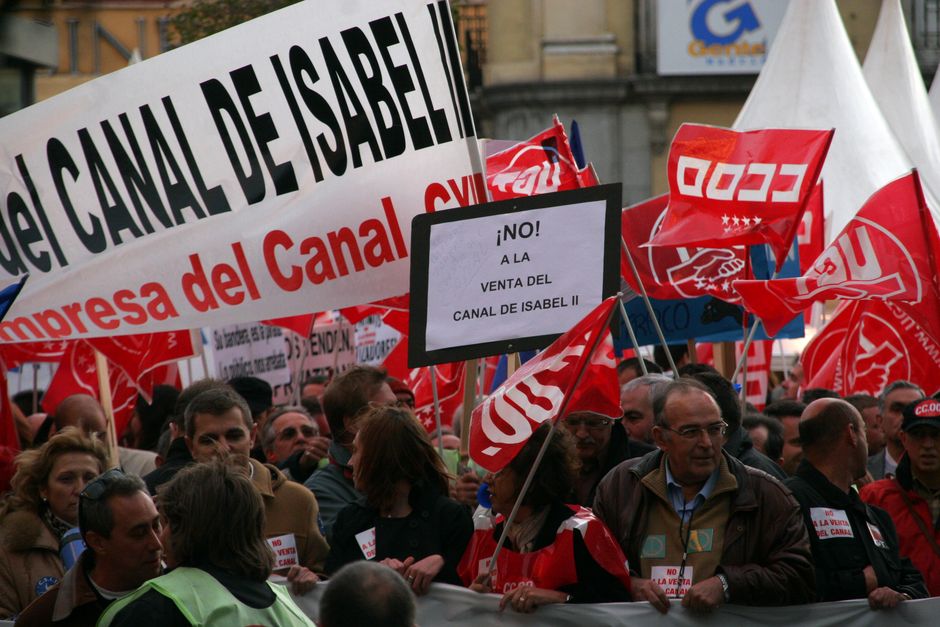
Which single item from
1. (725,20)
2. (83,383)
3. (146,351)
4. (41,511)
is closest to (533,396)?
(41,511)

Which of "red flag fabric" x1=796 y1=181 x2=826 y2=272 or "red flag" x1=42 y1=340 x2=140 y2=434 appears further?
"red flag" x1=42 y1=340 x2=140 y2=434

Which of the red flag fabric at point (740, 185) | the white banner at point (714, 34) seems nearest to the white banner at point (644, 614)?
the red flag fabric at point (740, 185)

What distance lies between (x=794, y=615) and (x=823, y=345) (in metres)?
4.76

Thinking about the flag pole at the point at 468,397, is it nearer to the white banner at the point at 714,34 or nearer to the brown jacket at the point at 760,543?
the brown jacket at the point at 760,543

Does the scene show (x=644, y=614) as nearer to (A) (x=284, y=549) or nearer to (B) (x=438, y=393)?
(A) (x=284, y=549)

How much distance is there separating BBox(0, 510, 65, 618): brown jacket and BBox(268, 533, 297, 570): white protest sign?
740mm

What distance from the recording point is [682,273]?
8.28 m

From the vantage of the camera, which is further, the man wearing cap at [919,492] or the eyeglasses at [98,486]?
the man wearing cap at [919,492]

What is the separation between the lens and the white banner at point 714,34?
27.5 meters

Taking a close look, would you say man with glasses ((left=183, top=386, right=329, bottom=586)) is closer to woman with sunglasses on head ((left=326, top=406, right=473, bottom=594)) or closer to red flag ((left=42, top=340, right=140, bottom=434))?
woman with sunglasses on head ((left=326, top=406, right=473, bottom=594))

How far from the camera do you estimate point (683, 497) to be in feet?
16.5

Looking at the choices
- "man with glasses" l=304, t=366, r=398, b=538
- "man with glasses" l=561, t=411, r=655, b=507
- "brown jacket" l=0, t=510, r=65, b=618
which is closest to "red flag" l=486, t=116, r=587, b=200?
"man with glasses" l=304, t=366, r=398, b=538

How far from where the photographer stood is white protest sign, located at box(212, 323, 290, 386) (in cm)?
1159

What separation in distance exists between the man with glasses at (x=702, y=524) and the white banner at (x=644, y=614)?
52mm
